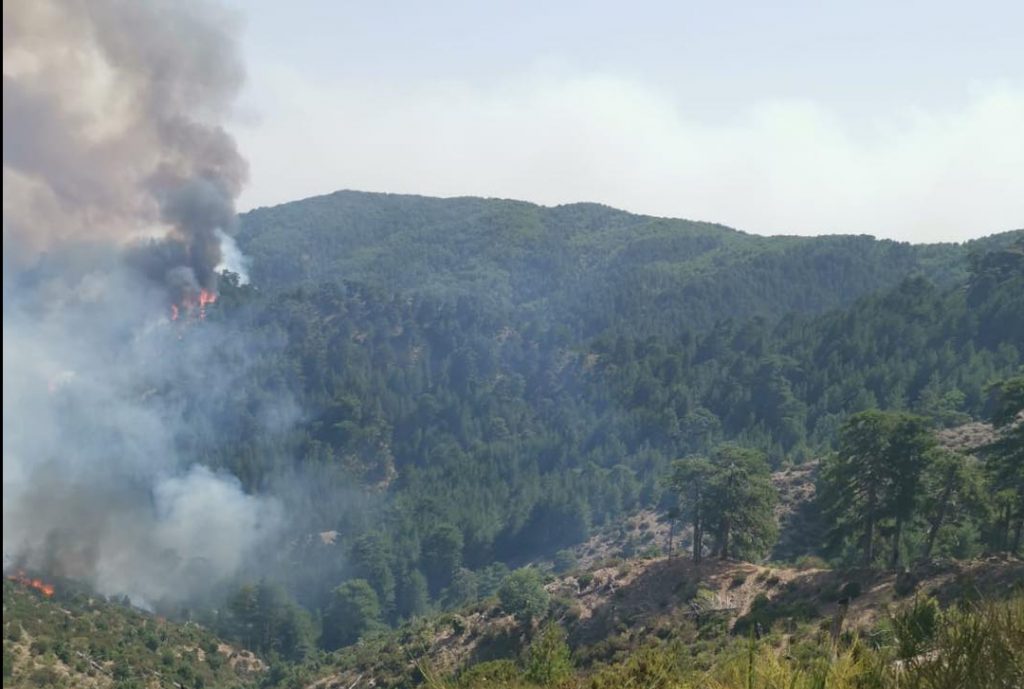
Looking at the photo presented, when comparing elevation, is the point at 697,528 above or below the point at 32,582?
below

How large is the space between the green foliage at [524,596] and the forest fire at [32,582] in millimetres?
41215

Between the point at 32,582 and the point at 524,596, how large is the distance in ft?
144

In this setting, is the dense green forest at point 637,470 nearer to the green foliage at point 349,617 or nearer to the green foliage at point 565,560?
the green foliage at point 349,617

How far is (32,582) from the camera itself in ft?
271

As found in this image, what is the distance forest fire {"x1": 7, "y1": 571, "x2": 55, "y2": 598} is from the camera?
269ft

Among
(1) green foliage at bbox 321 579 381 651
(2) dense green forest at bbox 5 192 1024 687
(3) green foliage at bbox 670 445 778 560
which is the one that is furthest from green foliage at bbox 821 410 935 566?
(1) green foliage at bbox 321 579 381 651

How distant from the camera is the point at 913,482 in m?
61.7

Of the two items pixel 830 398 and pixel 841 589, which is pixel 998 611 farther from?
pixel 830 398

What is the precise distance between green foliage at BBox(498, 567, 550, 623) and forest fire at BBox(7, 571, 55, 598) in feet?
135

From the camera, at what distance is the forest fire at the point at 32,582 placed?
81875mm

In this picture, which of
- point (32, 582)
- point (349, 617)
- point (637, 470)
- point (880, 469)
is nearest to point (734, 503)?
point (880, 469)

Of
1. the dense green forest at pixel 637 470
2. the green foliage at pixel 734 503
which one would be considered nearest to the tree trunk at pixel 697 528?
the green foliage at pixel 734 503

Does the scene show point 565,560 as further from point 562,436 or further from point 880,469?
Result: point 880,469

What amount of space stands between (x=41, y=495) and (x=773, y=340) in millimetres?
133027
